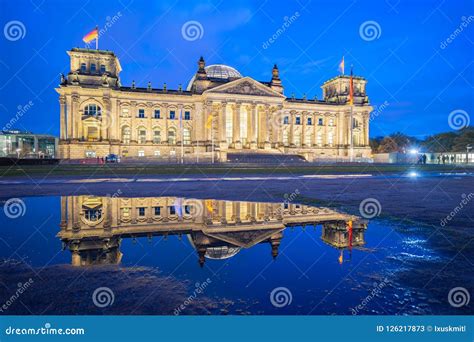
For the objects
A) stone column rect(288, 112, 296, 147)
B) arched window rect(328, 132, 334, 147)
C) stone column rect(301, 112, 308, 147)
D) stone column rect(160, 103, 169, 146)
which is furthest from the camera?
arched window rect(328, 132, 334, 147)

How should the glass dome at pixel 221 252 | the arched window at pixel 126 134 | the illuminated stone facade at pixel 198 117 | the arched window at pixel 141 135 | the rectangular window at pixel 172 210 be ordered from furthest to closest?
the arched window at pixel 141 135 < the arched window at pixel 126 134 < the illuminated stone facade at pixel 198 117 < the rectangular window at pixel 172 210 < the glass dome at pixel 221 252

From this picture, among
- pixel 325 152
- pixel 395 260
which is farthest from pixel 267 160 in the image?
pixel 395 260

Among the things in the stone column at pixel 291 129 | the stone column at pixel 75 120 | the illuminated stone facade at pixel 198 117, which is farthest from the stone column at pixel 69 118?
the stone column at pixel 291 129

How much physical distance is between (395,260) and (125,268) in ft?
16.0

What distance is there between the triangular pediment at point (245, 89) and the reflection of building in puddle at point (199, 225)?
62.1 metres

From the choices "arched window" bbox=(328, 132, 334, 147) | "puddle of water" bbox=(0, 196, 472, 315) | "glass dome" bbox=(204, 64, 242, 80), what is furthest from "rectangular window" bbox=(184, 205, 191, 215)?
"arched window" bbox=(328, 132, 334, 147)

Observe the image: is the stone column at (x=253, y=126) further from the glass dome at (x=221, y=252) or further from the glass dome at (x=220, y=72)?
the glass dome at (x=221, y=252)

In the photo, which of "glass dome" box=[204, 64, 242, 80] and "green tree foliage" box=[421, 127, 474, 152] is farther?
"green tree foliage" box=[421, 127, 474, 152]

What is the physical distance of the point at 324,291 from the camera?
4.24 m

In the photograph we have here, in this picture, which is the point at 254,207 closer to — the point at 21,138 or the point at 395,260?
the point at 395,260

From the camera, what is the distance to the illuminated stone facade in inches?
2569

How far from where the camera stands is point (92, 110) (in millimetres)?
66625

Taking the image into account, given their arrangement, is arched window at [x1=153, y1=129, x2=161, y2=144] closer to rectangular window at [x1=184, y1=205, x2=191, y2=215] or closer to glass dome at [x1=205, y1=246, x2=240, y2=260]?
rectangular window at [x1=184, y1=205, x2=191, y2=215]

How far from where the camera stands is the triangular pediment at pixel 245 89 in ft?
233
